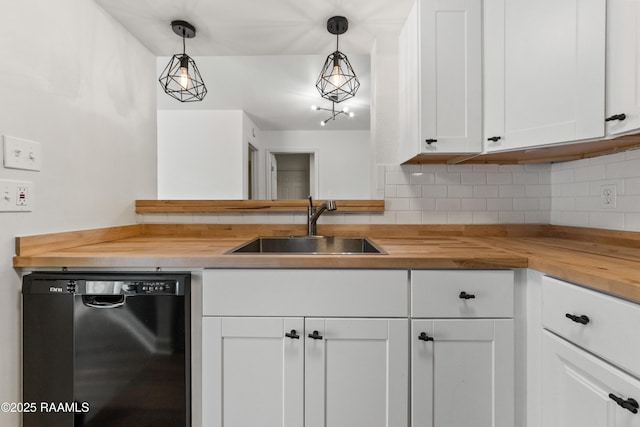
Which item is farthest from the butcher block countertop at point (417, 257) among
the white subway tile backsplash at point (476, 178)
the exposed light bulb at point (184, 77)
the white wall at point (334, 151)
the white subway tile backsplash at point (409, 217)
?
the white wall at point (334, 151)

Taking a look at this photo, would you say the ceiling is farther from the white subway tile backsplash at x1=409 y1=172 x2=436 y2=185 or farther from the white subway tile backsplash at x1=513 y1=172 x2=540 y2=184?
the white subway tile backsplash at x1=513 y1=172 x2=540 y2=184

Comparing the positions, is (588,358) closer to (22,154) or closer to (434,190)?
(434,190)

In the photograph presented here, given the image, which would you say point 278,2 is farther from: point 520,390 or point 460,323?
point 520,390

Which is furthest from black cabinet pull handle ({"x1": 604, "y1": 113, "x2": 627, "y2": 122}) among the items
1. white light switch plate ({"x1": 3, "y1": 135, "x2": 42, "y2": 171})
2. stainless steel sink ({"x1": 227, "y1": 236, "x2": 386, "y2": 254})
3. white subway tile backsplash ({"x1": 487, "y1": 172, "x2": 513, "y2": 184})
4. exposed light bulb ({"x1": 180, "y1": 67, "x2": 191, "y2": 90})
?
white light switch plate ({"x1": 3, "y1": 135, "x2": 42, "y2": 171})

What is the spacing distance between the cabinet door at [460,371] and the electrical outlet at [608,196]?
81 cm

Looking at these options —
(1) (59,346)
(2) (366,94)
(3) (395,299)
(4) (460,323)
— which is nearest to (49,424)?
(1) (59,346)

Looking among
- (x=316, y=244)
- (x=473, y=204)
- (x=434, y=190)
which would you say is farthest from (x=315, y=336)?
(x=473, y=204)

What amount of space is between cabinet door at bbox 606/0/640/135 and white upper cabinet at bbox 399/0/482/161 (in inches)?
17.6

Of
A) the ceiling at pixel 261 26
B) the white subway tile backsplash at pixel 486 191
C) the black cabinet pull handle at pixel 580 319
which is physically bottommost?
A: the black cabinet pull handle at pixel 580 319

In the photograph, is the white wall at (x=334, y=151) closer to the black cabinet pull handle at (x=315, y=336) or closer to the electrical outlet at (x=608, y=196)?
the electrical outlet at (x=608, y=196)

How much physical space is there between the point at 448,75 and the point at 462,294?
3.21ft

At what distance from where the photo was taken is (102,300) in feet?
3.49

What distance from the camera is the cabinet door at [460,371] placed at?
1.07 m

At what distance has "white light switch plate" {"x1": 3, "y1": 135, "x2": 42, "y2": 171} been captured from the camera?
105 cm
